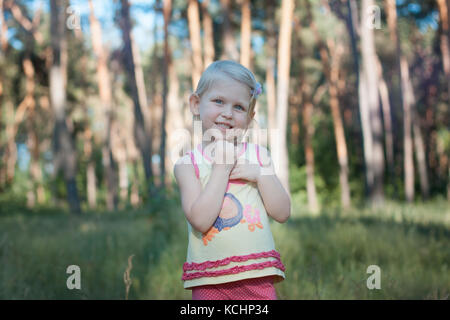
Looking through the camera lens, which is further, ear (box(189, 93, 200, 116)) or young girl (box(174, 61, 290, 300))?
ear (box(189, 93, 200, 116))

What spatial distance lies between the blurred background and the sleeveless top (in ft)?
0.93

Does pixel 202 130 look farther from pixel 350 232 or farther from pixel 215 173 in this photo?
pixel 350 232

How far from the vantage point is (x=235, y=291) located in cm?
160

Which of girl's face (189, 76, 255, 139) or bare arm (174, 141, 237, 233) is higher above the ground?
girl's face (189, 76, 255, 139)

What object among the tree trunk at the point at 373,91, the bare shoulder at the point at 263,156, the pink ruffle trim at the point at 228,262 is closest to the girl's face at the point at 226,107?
the bare shoulder at the point at 263,156

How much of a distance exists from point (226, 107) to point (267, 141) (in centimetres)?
796

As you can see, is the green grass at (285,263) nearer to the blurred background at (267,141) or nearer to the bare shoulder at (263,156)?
the blurred background at (267,141)

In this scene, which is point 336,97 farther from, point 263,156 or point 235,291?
point 235,291

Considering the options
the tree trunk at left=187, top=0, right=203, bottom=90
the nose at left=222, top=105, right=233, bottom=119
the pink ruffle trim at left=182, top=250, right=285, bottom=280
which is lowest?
the pink ruffle trim at left=182, top=250, right=285, bottom=280

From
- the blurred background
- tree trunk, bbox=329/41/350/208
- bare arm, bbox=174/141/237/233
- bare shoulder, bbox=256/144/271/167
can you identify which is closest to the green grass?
the blurred background

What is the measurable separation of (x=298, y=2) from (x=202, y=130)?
52.7 feet

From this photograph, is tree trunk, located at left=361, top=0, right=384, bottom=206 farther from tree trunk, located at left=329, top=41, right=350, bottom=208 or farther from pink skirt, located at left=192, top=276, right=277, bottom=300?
pink skirt, located at left=192, top=276, right=277, bottom=300

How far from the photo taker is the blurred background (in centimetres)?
378

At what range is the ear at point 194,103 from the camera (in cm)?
178
